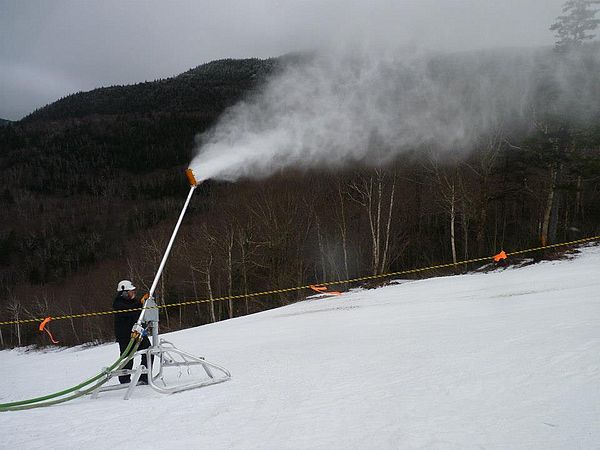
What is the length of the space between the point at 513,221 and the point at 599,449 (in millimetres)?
41821

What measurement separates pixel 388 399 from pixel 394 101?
22.7 metres

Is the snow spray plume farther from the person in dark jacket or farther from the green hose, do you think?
the green hose

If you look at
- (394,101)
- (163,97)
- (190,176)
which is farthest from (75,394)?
(163,97)

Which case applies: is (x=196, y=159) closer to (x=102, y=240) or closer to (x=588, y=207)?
(x=588, y=207)

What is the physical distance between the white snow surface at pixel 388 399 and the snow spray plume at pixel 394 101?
36.9ft

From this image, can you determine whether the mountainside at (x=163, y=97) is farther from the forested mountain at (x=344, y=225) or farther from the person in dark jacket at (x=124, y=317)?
the person in dark jacket at (x=124, y=317)

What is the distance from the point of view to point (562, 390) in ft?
13.5

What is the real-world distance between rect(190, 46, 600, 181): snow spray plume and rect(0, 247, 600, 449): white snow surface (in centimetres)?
1124

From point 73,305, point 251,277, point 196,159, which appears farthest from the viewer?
point 73,305

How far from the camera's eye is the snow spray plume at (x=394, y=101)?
20.4 m

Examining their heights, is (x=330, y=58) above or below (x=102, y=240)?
above

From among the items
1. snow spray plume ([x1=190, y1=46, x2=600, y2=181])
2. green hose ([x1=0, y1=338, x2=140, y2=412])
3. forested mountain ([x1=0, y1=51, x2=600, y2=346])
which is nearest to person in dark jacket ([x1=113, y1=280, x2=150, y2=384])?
green hose ([x1=0, y1=338, x2=140, y2=412])

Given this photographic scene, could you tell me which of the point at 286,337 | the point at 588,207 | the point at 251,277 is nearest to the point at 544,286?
the point at 286,337

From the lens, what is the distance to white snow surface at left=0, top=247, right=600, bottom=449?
359 centimetres
